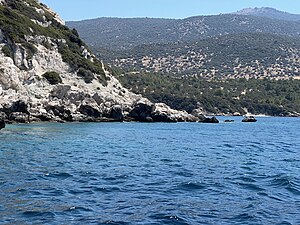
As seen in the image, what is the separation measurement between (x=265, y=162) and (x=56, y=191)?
15.4 metres

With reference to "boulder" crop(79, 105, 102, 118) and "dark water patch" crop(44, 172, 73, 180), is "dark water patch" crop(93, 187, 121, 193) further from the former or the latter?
"boulder" crop(79, 105, 102, 118)

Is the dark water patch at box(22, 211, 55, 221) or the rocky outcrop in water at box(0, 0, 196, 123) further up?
the rocky outcrop in water at box(0, 0, 196, 123)

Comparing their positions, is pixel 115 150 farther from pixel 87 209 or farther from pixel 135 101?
pixel 135 101

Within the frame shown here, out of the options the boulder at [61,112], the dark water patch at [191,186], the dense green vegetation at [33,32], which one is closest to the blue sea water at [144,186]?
the dark water patch at [191,186]

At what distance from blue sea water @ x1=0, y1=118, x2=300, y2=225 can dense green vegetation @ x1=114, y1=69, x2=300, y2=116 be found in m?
96.4

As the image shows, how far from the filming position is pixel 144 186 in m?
19.3

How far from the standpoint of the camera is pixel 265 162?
94.9 feet

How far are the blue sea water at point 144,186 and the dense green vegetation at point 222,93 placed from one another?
96417 millimetres

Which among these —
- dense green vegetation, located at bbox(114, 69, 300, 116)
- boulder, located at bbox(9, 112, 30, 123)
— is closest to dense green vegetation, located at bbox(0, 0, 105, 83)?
boulder, located at bbox(9, 112, 30, 123)

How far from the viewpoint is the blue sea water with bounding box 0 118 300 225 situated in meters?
14.6

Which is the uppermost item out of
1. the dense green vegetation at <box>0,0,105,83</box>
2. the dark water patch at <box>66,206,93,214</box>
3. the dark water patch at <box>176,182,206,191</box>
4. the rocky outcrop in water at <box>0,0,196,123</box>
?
the dense green vegetation at <box>0,0,105,83</box>

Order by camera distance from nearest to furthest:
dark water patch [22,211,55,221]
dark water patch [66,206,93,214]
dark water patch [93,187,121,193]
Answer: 1. dark water patch [22,211,55,221]
2. dark water patch [66,206,93,214]
3. dark water patch [93,187,121,193]

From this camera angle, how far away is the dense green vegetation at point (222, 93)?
13182 cm

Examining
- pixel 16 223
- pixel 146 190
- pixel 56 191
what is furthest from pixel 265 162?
pixel 16 223
